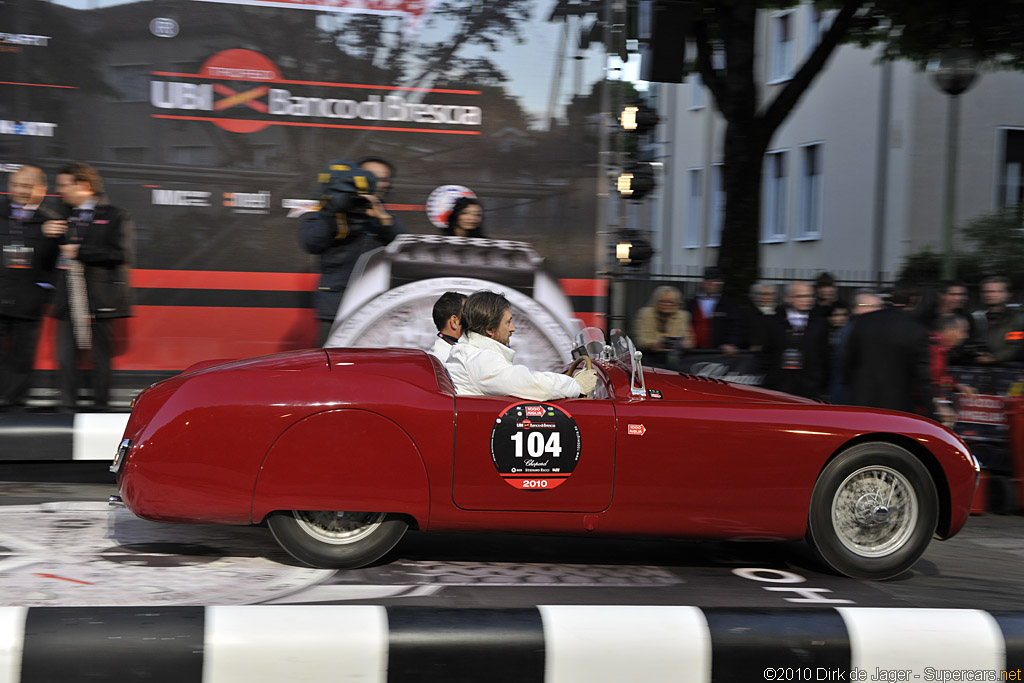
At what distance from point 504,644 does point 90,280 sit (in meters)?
4.46

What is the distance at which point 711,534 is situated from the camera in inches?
190

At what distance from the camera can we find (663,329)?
9.32 meters

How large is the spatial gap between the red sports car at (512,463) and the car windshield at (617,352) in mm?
21

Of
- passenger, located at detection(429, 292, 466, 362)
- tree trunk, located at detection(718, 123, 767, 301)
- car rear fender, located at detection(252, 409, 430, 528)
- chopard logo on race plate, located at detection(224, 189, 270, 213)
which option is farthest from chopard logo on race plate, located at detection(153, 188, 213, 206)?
tree trunk, located at detection(718, 123, 767, 301)

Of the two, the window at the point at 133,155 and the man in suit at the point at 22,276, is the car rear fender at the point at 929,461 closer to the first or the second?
the window at the point at 133,155

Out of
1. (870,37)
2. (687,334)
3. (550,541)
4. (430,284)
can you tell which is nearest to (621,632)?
(550,541)

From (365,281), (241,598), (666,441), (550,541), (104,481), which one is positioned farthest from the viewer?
(365,281)

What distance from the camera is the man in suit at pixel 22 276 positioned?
678 cm

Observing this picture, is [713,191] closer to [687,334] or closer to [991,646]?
[687,334]

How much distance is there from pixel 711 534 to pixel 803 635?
117cm

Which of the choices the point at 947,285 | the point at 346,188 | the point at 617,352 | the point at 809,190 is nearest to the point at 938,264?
the point at 809,190

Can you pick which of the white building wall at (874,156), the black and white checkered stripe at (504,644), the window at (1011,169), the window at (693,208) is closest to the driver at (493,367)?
the black and white checkered stripe at (504,644)

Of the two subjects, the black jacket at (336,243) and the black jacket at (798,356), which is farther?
the black jacket at (798,356)

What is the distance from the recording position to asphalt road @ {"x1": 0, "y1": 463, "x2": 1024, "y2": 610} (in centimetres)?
438
